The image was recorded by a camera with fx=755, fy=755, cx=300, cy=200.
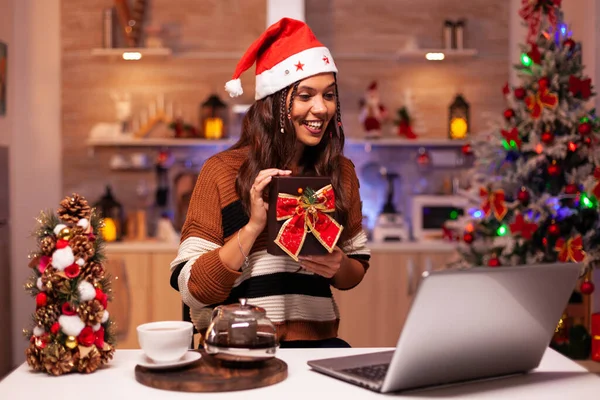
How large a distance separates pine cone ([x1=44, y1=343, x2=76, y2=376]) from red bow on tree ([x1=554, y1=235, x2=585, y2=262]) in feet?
9.72

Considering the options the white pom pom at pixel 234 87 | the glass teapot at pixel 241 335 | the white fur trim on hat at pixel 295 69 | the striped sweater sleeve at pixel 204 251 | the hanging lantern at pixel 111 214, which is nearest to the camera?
the glass teapot at pixel 241 335

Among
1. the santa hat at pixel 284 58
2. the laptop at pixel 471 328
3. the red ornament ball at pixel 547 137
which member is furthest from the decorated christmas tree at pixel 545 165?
the laptop at pixel 471 328

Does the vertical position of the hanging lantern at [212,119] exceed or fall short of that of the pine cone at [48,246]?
it exceeds it

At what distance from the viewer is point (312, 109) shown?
2051 millimetres

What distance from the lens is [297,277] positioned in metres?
2.16

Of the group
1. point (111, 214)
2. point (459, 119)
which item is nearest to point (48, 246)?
point (111, 214)

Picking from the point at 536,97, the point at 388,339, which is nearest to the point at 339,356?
the point at 536,97

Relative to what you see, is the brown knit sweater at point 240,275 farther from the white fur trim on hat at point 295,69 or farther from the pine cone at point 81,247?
the pine cone at point 81,247

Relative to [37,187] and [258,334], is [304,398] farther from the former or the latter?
[37,187]

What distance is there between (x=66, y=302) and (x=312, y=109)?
87cm

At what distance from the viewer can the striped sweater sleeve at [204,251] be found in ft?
6.44

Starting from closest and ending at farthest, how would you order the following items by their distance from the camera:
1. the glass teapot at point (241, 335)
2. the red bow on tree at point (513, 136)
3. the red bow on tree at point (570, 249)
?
the glass teapot at point (241, 335)
the red bow on tree at point (570, 249)
the red bow on tree at point (513, 136)

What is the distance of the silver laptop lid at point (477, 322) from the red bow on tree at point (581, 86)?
2759mm

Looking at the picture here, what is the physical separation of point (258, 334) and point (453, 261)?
313cm
